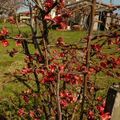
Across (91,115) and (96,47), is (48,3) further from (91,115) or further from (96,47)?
(91,115)

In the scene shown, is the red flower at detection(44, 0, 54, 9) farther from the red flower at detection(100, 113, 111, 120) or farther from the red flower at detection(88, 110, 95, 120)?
the red flower at detection(88, 110, 95, 120)

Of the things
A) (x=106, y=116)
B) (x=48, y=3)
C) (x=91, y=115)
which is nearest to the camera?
(x=106, y=116)

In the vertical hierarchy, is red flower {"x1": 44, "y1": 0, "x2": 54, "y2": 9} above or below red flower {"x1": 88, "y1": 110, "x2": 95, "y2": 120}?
above

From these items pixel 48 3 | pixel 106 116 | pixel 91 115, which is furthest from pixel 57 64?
pixel 106 116

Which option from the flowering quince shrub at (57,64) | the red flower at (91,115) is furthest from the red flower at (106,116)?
the red flower at (91,115)

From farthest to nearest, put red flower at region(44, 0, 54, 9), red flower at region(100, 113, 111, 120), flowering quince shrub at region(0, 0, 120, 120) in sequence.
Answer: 1. red flower at region(44, 0, 54, 9)
2. flowering quince shrub at region(0, 0, 120, 120)
3. red flower at region(100, 113, 111, 120)

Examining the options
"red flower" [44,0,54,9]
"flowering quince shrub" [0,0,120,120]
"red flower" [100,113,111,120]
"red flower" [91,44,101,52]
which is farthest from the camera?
"red flower" [91,44,101,52]

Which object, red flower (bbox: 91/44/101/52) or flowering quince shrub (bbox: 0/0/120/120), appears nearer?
flowering quince shrub (bbox: 0/0/120/120)

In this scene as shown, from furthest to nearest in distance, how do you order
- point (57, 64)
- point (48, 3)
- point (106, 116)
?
point (57, 64) < point (48, 3) < point (106, 116)

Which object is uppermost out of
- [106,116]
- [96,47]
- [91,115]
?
[96,47]

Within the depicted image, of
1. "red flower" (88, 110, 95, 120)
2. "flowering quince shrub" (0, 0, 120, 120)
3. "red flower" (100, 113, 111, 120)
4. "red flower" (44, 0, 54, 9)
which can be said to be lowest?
"red flower" (88, 110, 95, 120)

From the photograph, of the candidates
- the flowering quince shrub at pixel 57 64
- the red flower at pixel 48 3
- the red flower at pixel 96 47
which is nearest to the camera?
the flowering quince shrub at pixel 57 64

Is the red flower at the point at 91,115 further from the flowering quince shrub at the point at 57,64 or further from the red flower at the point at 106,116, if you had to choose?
the red flower at the point at 106,116

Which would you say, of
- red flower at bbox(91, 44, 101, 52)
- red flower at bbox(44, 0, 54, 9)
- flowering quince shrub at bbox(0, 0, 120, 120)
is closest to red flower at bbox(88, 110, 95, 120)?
flowering quince shrub at bbox(0, 0, 120, 120)
